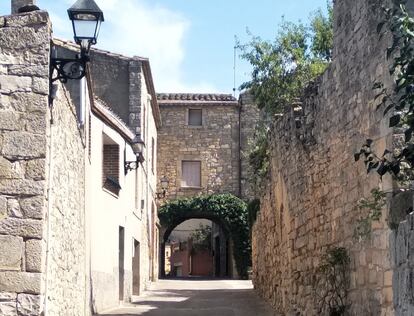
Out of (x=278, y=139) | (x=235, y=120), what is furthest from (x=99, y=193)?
(x=235, y=120)

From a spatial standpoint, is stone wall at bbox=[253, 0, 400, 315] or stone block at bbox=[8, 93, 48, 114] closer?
stone block at bbox=[8, 93, 48, 114]

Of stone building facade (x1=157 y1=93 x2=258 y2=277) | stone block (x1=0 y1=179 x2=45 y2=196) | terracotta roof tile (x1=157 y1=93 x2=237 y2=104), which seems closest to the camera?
stone block (x1=0 y1=179 x2=45 y2=196)

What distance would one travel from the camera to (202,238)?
1671 inches

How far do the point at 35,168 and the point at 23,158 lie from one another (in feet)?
0.49

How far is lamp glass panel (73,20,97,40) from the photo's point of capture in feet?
24.8

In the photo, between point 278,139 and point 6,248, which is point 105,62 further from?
point 6,248

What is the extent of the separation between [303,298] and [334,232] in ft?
6.94

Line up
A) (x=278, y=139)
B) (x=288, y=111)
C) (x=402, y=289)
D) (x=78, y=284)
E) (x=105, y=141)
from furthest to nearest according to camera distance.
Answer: (x=105, y=141) < (x=278, y=139) < (x=288, y=111) < (x=78, y=284) < (x=402, y=289)

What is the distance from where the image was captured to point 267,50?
71.8ft

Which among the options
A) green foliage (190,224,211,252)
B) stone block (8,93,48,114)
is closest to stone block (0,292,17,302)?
stone block (8,93,48,114)

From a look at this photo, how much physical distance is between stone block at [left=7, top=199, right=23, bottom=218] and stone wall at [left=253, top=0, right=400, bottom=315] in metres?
3.58

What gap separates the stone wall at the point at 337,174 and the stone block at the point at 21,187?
3357 mm

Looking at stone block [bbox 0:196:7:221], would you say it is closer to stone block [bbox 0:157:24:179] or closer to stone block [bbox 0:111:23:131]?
stone block [bbox 0:157:24:179]

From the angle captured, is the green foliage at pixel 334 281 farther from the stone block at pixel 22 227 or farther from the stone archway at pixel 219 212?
the stone archway at pixel 219 212
